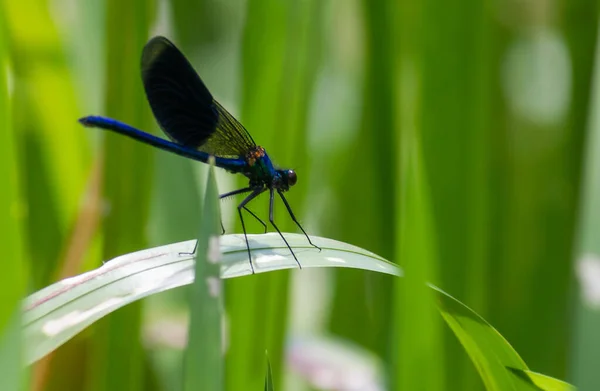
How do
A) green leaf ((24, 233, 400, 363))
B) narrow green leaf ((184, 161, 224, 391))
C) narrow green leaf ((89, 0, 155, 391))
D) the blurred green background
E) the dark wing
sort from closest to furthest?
narrow green leaf ((184, 161, 224, 391))
green leaf ((24, 233, 400, 363))
the blurred green background
narrow green leaf ((89, 0, 155, 391))
the dark wing

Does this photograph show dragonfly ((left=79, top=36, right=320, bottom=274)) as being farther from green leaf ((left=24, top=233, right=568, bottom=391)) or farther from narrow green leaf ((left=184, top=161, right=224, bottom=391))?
narrow green leaf ((left=184, top=161, right=224, bottom=391))

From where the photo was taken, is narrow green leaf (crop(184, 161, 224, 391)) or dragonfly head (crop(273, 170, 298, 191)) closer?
narrow green leaf (crop(184, 161, 224, 391))

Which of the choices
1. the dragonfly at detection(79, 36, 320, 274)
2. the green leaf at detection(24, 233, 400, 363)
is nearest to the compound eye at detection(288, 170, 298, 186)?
the dragonfly at detection(79, 36, 320, 274)

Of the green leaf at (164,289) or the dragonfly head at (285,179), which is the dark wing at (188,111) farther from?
the green leaf at (164,289)

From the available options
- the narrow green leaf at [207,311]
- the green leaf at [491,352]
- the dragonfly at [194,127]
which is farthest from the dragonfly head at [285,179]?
the narrow green leaf at [207,311]

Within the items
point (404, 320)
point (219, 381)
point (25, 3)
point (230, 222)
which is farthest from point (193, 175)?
point (219, 381)

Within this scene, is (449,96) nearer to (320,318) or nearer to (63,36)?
(320,318)

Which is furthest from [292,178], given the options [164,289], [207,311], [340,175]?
[207,311]
